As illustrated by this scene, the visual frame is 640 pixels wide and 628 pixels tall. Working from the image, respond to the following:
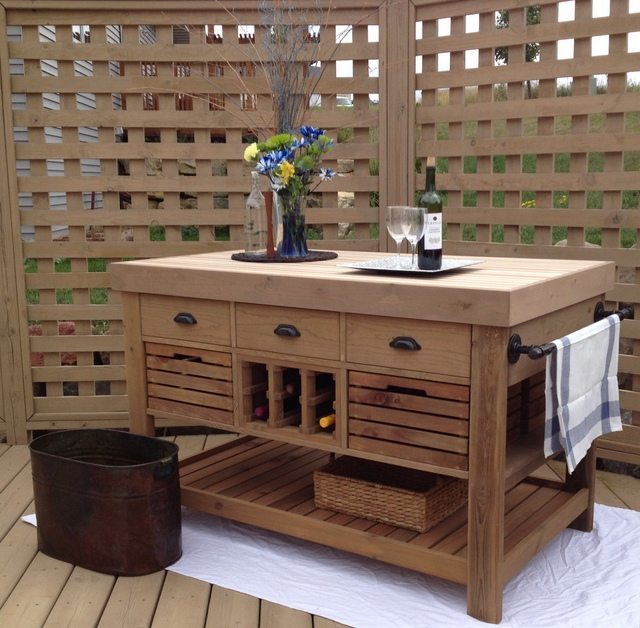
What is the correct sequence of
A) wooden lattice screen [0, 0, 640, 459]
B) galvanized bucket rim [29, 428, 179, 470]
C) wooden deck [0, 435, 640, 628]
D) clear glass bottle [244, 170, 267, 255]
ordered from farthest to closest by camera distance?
wooden lattice screen [0, 0, 640, 459] → clear glass bottle [244, 170, 267, 255] → galvanized bucket rim [29, 428, 179, 470] → wooden deck [0, 435, 640, 628]

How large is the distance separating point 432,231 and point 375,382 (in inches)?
17.3

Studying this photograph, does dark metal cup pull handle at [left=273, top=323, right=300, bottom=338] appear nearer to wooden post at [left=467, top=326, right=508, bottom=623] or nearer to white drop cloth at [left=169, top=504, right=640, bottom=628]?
wooden post at [left=467, top=326, right=508, bottom=623]

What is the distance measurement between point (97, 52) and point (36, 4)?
1.03 ft

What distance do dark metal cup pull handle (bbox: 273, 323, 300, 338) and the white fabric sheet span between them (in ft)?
2.33

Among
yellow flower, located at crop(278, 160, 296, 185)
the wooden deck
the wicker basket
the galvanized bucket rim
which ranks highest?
yellow flower, located at crop(278, 160, 296, 185)

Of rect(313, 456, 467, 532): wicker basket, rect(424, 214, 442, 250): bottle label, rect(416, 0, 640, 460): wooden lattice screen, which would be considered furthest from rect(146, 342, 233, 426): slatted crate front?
rect(416, 0, 640, 460): wooden lattice screen

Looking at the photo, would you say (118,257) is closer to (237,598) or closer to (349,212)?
(349,212)

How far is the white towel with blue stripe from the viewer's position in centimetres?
210

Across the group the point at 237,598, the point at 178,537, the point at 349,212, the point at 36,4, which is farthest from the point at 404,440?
the point at 36,4

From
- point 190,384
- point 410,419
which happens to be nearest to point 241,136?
point 190,384

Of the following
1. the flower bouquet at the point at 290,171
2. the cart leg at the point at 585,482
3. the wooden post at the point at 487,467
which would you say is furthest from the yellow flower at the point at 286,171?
the cart leg at the point at 585,482

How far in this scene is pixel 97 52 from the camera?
349 cm

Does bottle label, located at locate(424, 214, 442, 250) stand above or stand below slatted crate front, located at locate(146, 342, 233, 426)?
above

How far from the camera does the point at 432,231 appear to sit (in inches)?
88.6
